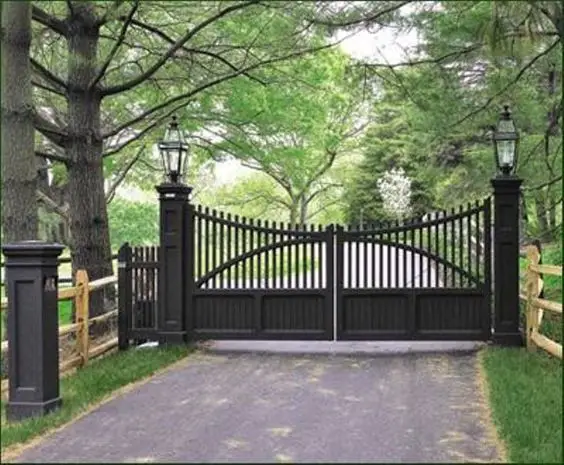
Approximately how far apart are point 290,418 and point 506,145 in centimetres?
493

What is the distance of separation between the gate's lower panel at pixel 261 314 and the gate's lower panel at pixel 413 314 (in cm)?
29

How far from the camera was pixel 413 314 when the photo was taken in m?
9.70

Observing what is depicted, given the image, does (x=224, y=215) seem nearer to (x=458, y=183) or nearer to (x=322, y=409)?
(x=322, y=409)

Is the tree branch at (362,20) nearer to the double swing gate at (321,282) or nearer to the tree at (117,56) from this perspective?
the tree at (117,56)

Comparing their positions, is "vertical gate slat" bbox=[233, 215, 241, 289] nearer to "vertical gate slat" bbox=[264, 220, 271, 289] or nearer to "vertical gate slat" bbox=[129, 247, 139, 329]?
"vertical gate slat" bbox=[264, 220, 271, 289]

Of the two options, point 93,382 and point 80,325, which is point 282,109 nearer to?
point 80,325

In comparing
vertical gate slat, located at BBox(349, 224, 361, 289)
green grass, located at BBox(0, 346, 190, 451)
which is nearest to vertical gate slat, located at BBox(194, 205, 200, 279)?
green grass, located at BBox(0, 346, 190, 451)

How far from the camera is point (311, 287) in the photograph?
9.89 m

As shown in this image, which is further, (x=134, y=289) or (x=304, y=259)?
(x=134, y=289)

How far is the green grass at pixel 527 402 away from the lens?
516 centimetres

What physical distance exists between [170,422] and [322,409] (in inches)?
50.5

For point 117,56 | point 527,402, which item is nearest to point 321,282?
point 527,402

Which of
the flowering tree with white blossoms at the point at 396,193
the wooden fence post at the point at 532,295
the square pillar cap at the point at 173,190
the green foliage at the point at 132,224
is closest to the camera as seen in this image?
the wooden fence post at the point at 532,295

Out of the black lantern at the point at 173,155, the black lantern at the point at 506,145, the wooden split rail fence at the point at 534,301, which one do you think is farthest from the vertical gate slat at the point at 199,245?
the wooden split rail fence at the point at 534,301
